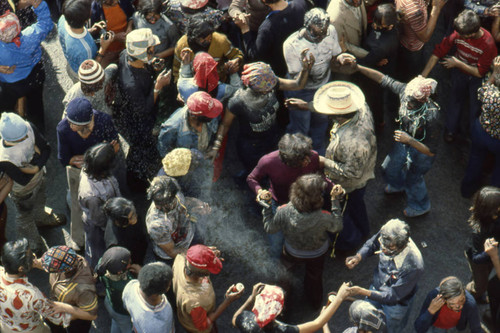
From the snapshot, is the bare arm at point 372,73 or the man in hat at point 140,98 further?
the bare arm at point 372,73

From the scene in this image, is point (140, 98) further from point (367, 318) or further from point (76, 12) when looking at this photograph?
point (367, 318)

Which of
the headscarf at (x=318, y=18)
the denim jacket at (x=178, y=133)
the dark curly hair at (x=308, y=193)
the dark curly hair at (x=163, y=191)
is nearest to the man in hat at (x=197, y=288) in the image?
the dark curly hair at (x=163, y=191)

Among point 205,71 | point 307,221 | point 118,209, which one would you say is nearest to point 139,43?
point 205,71

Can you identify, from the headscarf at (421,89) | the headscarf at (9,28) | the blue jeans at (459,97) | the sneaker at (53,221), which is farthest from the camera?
the blue jeans at (459,97)

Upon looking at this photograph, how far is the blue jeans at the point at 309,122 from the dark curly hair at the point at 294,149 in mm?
1242

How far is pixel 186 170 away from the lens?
6.49 meters

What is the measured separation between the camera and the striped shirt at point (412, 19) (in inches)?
307

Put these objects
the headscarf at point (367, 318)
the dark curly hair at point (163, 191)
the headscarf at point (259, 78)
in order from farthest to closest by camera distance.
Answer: the headscarf at point (259, 78)
the dark curly hair at point (163, 191)
the headscarf at point (367, 318)

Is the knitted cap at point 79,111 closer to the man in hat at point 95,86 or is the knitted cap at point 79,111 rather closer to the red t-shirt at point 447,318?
the man in hat at point 95,86

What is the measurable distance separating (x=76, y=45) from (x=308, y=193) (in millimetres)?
3196

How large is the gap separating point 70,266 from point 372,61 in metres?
4.03

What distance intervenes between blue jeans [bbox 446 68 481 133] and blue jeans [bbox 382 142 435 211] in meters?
1.11

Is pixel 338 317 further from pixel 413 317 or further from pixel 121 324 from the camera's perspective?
pixel 121 324

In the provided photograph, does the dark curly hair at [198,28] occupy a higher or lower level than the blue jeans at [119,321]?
higher
